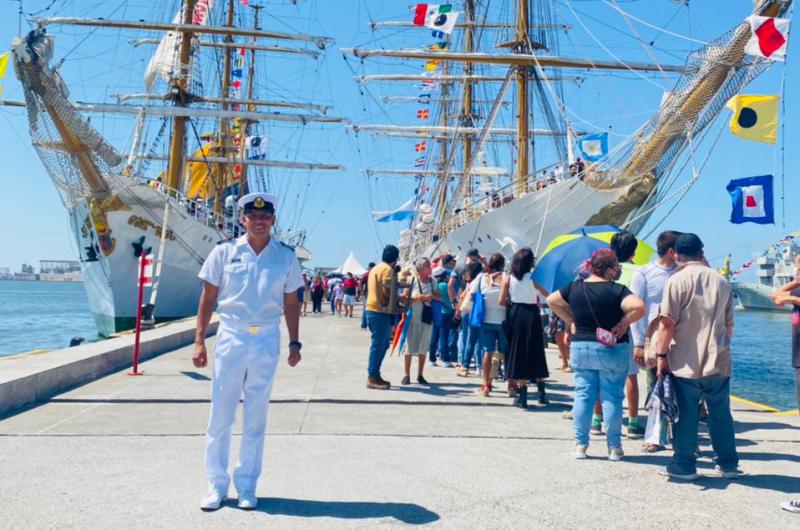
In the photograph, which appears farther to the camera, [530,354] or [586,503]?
[530,354]

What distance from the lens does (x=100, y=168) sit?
78.8 ft

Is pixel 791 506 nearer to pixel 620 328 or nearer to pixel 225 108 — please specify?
pixel 620 328

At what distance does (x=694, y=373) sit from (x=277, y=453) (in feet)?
9.65

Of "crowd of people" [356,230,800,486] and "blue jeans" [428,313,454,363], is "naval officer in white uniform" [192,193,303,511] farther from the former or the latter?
"blue jeans" [428,313,454,363]

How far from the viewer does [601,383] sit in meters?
5.30

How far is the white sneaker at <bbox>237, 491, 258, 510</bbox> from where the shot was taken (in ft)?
12.9

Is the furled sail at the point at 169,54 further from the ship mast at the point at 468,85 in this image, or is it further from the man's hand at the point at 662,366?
the man's hand at the point at 662,366

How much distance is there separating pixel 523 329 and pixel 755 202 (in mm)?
7803

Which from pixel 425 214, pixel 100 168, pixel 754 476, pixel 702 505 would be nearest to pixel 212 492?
pixel 702 505

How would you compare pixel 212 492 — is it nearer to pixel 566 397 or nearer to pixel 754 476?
pixel 754 476

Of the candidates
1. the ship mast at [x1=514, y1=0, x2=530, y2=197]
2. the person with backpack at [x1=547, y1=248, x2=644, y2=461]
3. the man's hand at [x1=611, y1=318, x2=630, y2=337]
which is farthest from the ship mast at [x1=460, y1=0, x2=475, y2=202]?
the man's hand at [x1=611, y1=318, x2=630, y2=337]

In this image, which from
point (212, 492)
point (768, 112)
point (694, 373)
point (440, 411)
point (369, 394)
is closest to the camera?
point (212, 492)

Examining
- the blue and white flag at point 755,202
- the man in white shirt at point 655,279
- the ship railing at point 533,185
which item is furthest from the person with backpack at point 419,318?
the ship railing at point 533,185

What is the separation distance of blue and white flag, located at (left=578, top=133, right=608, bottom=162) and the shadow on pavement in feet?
67.7
